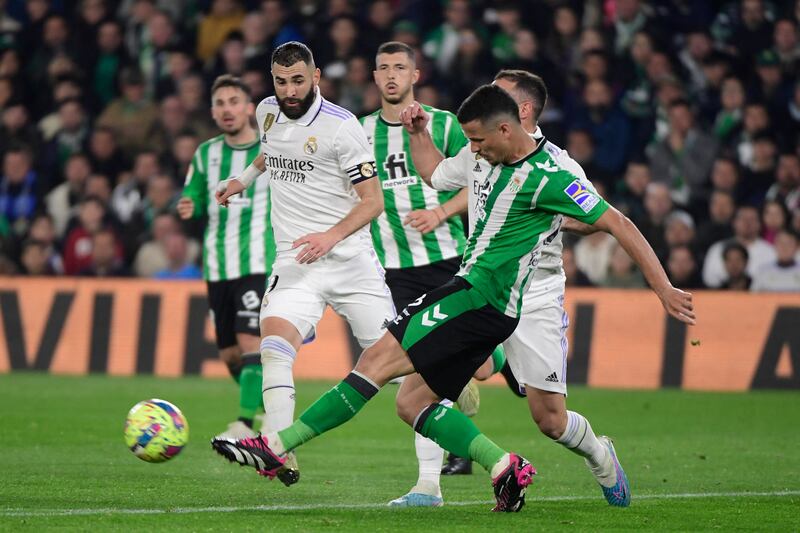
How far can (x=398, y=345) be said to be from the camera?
23.9ft

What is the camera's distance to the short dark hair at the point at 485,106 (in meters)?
7.17

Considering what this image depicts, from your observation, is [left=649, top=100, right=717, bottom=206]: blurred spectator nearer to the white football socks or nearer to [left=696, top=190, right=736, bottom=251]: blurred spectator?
[left=696, top=190, right=736, bottom=251]: blurred spectator

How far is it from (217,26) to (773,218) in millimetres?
8666

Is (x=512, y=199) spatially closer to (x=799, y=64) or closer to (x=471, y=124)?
(x=471, y=124)

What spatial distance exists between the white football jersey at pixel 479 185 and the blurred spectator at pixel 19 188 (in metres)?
12.6

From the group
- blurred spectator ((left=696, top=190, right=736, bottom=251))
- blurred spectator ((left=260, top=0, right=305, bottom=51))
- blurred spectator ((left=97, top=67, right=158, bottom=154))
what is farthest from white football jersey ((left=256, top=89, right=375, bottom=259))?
blurred spectator ((left=97, top=67, right=158, bottom=154))

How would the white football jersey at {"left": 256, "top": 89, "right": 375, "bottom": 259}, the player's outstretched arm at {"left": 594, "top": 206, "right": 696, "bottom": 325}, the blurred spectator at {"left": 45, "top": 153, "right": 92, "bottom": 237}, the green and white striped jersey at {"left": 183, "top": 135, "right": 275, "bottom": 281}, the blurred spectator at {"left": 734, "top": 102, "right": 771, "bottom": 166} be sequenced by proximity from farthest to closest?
the blurred spectator at {"left": 45, "top": 153, "right": 92, "bottom": 237}
the blurred spectator at {"left": 734, "top": 102, "right": 771, "bottom": 166}
the green and white striped jersey at {"left": 183, "top": 135, "right": 275, "bottom": 281}
the white football jersey at {"left": 256, "top": 89, "right": 375, "bottom": 259}
the player's outstretched arm at {"left": 594, "top": 206, "right": 696, "bottom": 325}

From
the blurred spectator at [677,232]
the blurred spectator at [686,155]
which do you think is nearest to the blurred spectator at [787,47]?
the blurred spectator at [686,155]

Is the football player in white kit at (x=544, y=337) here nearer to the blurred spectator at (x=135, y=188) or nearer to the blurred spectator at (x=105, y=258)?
the blurred spectator at (x=105, y=258)

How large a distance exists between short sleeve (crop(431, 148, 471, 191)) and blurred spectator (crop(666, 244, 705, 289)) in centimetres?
811

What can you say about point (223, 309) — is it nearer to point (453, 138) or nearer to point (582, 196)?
point (453, 138)

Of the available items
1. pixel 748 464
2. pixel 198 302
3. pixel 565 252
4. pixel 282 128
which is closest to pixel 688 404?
pixel 565 252

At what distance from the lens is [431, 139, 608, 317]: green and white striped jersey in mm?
7227

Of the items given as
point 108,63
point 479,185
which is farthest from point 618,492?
point 108,63
